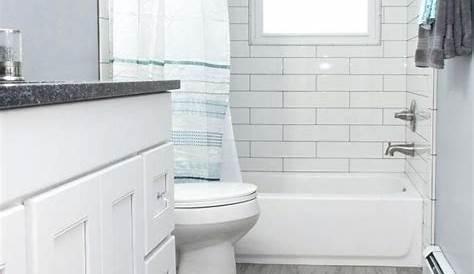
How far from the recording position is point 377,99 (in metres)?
4.48

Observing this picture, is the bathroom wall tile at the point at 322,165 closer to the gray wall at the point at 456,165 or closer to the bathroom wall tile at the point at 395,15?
the bathroom wall tile at the point at 395,15

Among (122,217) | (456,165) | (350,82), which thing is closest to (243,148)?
(350,82)

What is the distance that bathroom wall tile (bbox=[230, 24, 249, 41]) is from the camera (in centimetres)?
450

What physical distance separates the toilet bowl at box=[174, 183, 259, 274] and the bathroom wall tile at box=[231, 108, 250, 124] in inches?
51.1

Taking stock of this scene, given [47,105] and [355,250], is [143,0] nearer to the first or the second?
[355,250]

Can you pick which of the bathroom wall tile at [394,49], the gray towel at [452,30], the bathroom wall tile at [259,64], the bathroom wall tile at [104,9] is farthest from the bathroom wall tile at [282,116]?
the gray towel at [452,30]

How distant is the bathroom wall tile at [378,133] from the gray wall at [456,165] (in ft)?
3.72

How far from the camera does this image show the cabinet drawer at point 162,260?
6.35ft

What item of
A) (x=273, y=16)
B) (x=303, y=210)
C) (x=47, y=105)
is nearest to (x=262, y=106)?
(x=273, y=16)

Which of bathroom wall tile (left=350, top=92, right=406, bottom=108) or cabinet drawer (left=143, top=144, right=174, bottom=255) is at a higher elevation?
bathroom wall tile (left=350, top=92, right=406, bottom=108)

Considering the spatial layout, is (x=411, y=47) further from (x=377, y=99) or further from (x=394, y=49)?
(x=377, y=99)

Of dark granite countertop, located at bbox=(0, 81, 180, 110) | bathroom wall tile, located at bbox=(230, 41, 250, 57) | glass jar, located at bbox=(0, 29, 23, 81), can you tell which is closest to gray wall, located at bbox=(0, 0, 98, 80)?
glass jar, located at bbox=(0, 29, 23, 81)

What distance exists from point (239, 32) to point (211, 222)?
178 cm

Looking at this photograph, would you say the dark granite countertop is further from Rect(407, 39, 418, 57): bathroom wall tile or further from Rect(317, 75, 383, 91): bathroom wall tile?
Rect(317, 75, 383, 91): bathroom wall tile
